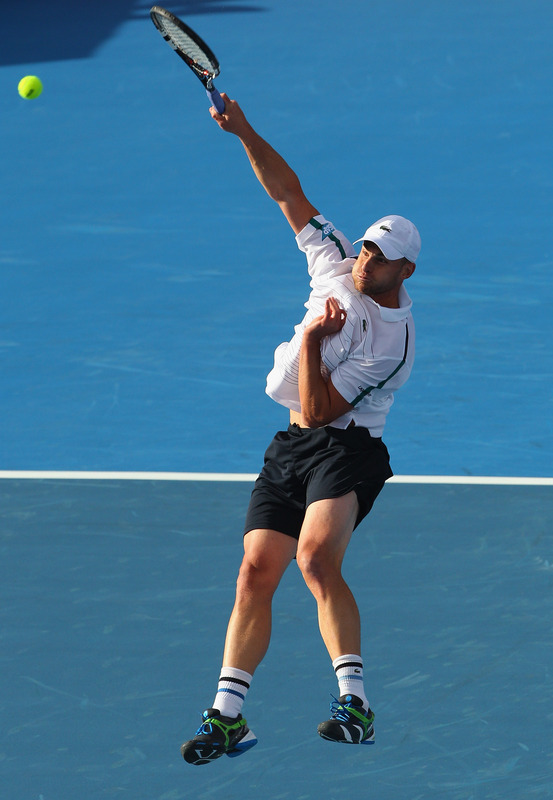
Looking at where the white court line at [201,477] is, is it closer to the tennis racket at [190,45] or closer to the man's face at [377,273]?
the man's face at [377,273]

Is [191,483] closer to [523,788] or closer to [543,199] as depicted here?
[523,788]

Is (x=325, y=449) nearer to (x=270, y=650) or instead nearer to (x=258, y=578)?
(x=258, y=578)

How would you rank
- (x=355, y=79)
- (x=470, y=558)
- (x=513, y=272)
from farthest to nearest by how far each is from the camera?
(x=355, y=79) < (x=513, y=272) < (x=470, y=558)

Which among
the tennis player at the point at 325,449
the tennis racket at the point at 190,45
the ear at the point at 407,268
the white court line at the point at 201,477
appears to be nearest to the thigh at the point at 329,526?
the tennis player at the point at 325,449

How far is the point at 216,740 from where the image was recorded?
19.1 feet

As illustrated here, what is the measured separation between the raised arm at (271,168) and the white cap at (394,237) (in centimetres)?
45

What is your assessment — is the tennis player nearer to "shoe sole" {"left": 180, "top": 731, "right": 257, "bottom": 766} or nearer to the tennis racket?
"shoe sole" {"left": 180, "top": 731, "right": 257, "bottom": 766}

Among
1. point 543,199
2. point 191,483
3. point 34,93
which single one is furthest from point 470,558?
point 34,93

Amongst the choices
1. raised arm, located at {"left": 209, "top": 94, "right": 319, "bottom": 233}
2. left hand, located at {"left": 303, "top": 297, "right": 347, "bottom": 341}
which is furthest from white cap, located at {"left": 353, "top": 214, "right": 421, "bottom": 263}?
raised arm, located at {"left": 209, "top": 94, "right": 319, "bottom": 233}

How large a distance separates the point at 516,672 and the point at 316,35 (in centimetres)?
1271

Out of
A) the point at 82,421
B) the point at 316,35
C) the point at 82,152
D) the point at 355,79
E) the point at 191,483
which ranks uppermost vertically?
the point at 316,35

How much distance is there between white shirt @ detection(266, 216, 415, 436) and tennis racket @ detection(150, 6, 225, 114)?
89 cm

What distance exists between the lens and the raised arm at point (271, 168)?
6.37 metres

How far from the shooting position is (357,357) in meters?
6.18
